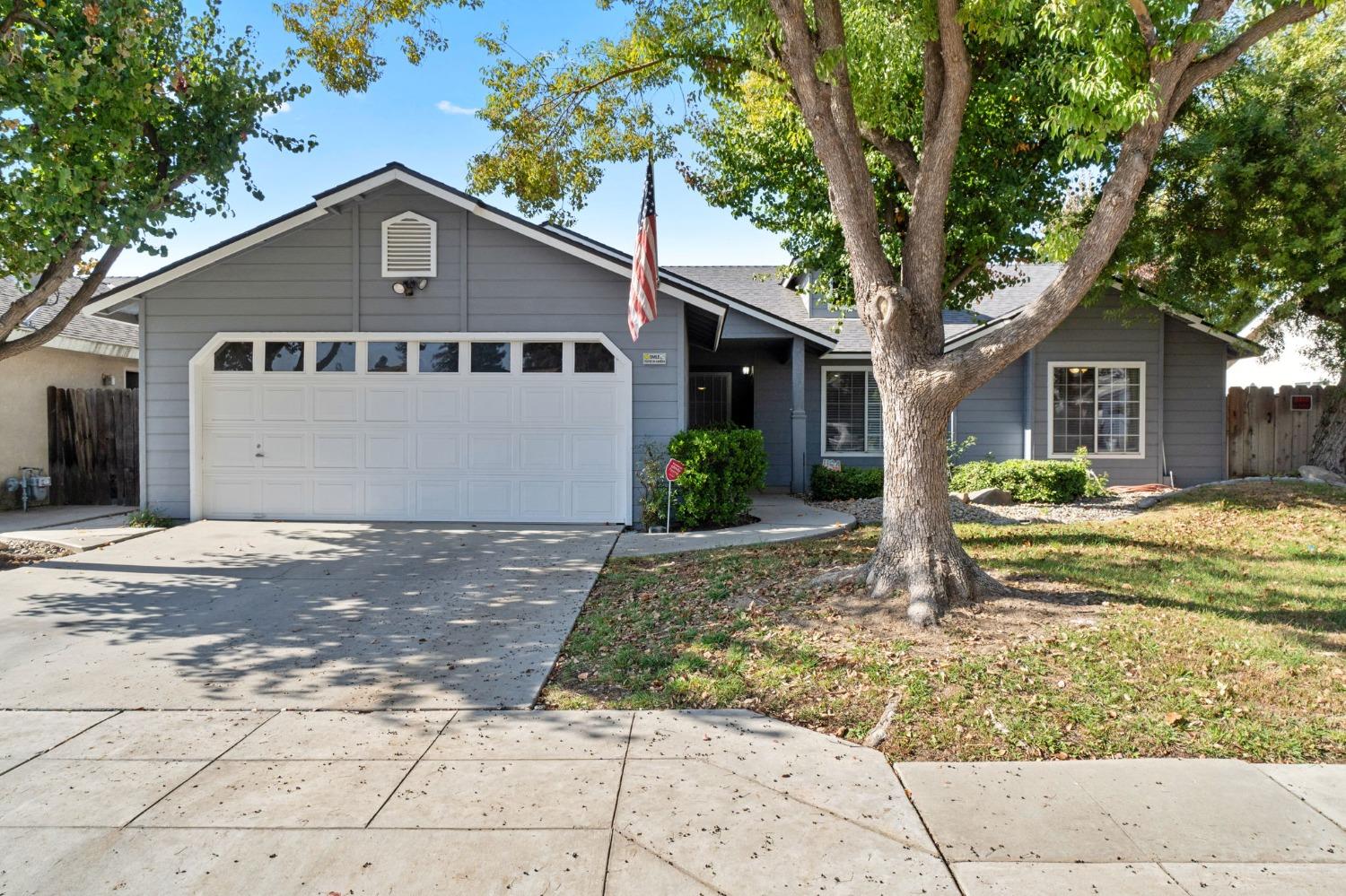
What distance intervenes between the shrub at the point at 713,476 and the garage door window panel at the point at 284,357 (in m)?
5.33

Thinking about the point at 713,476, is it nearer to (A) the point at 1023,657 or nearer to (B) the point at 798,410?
(B) the point at 798,410

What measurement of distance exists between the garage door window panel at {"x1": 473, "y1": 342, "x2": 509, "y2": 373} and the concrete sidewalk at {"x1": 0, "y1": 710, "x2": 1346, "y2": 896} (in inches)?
278

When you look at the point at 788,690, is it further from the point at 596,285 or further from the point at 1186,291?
the point at 1186,291

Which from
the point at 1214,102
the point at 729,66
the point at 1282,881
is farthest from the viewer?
the point at 1214,102

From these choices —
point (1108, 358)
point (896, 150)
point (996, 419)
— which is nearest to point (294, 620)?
point (896, 150)

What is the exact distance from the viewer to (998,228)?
1026 centimetres

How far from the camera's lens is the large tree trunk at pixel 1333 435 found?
1455 cm

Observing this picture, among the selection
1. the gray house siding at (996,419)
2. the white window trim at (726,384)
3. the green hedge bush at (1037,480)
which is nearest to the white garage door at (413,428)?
the white window trim at (726,384)

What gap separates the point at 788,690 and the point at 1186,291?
12.7m

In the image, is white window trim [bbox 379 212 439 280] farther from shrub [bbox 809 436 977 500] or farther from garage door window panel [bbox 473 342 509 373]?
shrub [bbox 809 436 977 500]

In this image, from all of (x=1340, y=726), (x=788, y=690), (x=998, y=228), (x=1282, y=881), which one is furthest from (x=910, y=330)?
(x=998, y=228)

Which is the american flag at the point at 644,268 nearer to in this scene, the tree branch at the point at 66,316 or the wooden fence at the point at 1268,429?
the tree branch at the point at 66,316

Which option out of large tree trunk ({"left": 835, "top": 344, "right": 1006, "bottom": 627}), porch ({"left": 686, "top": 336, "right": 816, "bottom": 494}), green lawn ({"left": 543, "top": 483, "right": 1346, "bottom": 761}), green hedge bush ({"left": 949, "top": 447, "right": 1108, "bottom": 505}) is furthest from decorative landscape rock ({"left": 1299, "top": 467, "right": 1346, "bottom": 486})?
large tree trunk ({"left": 835, "top": 344, "right": 1006, "bottom": 627})

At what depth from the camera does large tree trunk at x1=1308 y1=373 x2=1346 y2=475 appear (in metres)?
14.6
